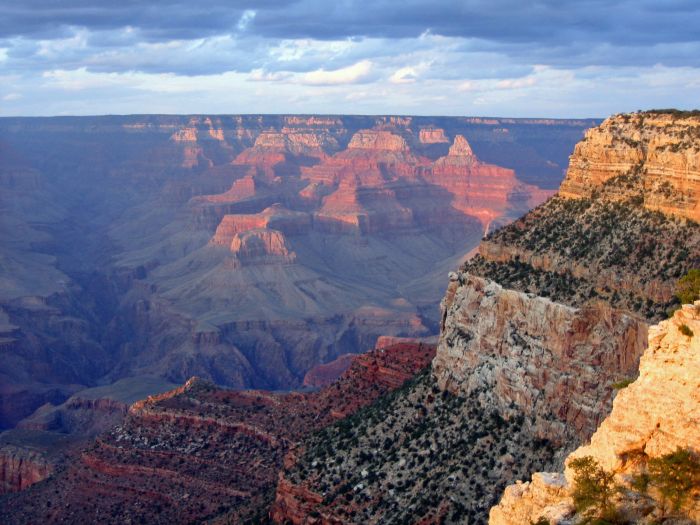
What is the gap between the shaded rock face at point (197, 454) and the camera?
190 feet

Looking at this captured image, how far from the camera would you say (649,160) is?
140 feet

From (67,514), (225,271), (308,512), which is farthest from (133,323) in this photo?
(308,512)

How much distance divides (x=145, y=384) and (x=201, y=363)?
3280 centimetres

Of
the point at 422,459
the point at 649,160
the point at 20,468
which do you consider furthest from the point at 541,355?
the point at 20,468

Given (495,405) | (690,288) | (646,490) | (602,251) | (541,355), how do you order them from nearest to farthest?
(646,490) → (690,288) → (541,355) → (602,251) → (495,405)

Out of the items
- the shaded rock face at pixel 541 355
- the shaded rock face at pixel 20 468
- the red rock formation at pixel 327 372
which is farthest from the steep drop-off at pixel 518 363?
the red rock formation at pixel 327 372

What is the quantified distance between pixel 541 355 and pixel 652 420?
64.8 ft

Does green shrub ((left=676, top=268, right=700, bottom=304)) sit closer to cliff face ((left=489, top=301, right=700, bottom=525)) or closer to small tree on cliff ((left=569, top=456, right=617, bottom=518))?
cliff face ((left=489, top=301, right=700, bottom=525))

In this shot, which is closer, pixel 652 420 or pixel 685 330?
pixel 685 330

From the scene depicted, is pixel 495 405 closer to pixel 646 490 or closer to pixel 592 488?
pixel 592 488

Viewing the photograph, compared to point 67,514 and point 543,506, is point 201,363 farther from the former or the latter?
point 543,506

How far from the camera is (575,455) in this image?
2080 centimetres

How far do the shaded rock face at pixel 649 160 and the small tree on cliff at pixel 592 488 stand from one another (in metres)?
21.2

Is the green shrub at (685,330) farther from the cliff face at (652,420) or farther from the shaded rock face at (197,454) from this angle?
the shaded rock face at (197,454)
